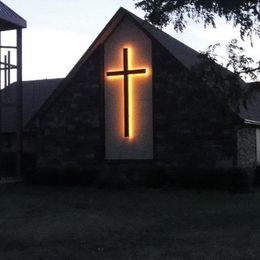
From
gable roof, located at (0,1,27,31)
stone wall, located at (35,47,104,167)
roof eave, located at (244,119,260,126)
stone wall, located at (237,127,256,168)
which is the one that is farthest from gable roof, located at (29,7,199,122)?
stone wall, located at (237,127,256,168)

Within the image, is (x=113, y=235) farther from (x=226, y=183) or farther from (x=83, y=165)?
(x=83, y=165)

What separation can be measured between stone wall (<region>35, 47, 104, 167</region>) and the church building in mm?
41

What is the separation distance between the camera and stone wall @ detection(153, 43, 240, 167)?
22.8m

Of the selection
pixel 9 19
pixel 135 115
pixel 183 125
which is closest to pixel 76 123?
pixel 135 115

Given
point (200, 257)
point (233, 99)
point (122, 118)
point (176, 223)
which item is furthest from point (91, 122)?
point (200, 257)

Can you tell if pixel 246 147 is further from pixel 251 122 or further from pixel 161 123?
pixel 161 123

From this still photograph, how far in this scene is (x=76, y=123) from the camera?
25.6 metres

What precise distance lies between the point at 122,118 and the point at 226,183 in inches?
214

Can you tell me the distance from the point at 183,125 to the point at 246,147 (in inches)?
110

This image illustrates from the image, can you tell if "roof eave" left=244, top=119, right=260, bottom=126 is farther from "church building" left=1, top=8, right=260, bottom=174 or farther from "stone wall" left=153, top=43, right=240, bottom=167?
"stone wall" left=153, top=43, right=240, bottom=167

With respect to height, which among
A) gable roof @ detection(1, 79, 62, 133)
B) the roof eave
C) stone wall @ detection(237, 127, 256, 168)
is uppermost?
gable roof @ detection(1, 79, 62, 133)

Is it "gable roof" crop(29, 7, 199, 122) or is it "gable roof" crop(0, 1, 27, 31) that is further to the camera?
"gable roof" crop(0, 1, 27, 31)

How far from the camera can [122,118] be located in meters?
24.6

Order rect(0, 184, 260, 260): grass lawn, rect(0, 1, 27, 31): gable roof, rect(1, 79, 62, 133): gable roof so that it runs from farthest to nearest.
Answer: rect(1, 79, 62, 133): gable roof
rect(0, 1, 27, 31): gable roof
rect(0, 184, 260, 260): grass lawn
